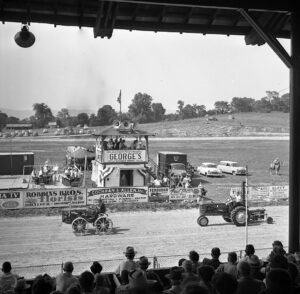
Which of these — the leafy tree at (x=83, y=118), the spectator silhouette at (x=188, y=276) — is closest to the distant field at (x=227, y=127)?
the leafy tree at (x=83, y=118)

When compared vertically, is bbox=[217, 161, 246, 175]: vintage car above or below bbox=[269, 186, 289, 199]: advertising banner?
above

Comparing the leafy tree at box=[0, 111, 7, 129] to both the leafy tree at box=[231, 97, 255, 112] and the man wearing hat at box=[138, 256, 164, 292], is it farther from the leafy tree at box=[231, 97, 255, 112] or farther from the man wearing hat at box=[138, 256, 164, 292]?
the man wearing hat at box=[138, 256, 164, 292]

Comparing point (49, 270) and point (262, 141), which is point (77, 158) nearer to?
point (49, 270)

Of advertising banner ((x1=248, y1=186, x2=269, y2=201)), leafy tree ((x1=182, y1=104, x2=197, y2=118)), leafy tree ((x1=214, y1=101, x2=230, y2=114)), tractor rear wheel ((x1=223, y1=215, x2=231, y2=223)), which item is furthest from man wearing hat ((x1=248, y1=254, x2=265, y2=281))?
leafy tree ((x1=214, y1=101, x2=230, y2=114))

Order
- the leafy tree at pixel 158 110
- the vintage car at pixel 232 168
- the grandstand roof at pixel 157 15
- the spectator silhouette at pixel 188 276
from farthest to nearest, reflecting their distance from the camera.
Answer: the leafy tree at pixel 158 110 → the vintage car at pixel 232 168 → the grandstand roof at pixel 157 15 → the spectator silhouette at pixel 188 276

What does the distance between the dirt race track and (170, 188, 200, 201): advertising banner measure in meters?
2.70

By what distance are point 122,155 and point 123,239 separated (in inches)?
442

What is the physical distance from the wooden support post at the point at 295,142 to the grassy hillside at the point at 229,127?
263ft

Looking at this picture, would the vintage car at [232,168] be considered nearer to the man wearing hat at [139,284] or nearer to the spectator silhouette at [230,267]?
the spectator silhouette at [230,267]

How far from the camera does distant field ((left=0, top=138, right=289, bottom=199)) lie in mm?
34969

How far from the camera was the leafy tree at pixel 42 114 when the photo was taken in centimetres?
13639

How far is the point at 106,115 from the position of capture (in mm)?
120000

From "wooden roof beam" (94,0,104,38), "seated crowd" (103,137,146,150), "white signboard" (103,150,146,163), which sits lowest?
"white signboard" (103,150,146,163)

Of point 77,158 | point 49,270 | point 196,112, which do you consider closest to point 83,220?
point 49,270
